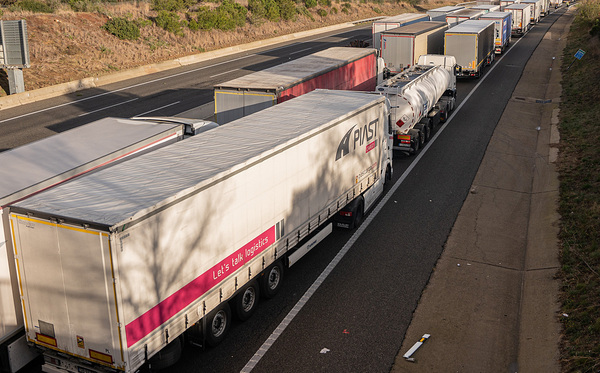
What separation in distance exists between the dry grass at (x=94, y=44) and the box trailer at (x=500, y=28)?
21.8 metres

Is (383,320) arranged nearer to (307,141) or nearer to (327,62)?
(307,141)

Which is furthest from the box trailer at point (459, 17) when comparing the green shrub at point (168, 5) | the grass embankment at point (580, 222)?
the green shrub at point (168, 5)

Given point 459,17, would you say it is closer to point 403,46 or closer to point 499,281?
point 403,46

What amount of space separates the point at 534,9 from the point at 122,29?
187ft

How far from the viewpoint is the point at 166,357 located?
1021 cm

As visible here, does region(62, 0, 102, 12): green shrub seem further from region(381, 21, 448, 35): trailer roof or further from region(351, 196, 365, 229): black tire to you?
region(351, 196, 365, 229): black tire

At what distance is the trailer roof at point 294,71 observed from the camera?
21.3 m

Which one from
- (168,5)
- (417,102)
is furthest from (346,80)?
(168,5)

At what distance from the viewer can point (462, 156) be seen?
24344mm

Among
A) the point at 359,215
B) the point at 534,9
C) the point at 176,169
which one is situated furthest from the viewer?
the point at 534,9

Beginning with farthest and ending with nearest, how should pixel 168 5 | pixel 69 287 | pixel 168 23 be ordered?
pixel 168 5 → pixel 168 23 → pixel 69 287

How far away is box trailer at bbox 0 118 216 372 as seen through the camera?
380 inches

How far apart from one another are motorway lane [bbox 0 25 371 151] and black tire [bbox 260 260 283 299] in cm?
1702

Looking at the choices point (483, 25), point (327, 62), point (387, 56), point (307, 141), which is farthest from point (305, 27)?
point (307, 141)
